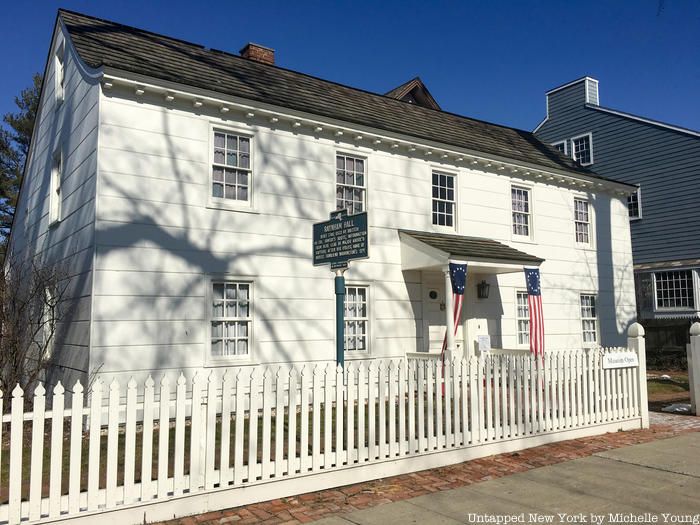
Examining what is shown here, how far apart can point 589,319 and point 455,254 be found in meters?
7.40

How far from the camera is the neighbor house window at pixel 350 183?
42.2 ft

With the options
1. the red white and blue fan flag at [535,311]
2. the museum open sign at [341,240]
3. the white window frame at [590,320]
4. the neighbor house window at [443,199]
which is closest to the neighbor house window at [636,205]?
the white window frame at [590,320]

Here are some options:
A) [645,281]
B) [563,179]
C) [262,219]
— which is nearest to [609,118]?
[645,281]

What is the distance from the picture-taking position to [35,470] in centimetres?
457

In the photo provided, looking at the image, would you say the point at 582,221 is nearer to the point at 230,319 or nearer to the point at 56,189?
the point at 230,319

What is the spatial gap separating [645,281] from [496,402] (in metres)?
18.7

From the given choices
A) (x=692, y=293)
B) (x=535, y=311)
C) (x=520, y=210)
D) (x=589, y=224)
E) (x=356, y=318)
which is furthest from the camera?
(x=692, y=293)

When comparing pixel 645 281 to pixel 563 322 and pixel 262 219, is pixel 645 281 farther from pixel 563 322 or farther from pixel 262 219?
pixel 262 219

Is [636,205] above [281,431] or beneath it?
above

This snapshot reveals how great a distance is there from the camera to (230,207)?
11.1m

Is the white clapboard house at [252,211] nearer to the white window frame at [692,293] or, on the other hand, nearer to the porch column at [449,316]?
the porch column at [449,316]

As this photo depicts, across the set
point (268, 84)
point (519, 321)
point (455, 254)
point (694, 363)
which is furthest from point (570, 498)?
point (268, 84)

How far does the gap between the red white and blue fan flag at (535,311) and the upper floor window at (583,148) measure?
1432 cm

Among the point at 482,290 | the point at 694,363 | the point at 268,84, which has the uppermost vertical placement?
the point at 268,84
